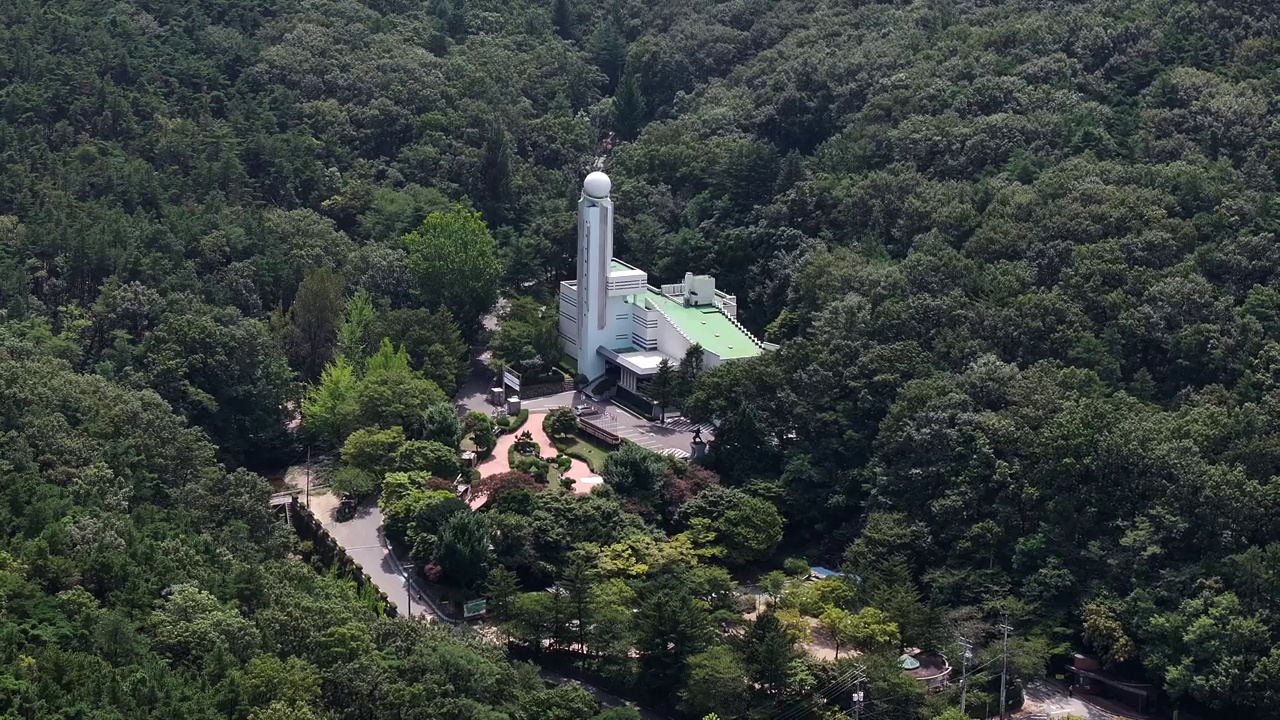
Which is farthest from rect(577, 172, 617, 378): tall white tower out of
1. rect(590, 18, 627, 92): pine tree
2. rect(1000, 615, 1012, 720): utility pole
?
rect(590, 18, 627, 92): pine tree

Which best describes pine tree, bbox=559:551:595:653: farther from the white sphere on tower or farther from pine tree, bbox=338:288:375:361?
the white sphere on tower

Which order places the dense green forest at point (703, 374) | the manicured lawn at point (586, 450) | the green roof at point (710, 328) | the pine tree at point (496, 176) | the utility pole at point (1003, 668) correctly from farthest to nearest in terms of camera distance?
the pine tree at point (496, 176) → the green roof at point (710, 328) → the manicured lawn at point (586, 450) → the utility pole at point (1003, 668) → the dense green forest at point (703, 374)

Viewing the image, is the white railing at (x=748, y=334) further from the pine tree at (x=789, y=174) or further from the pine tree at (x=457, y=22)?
the pine tree at (x=457, y=22)

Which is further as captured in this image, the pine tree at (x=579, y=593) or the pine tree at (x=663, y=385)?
the pine tree at (x=663, y=385)

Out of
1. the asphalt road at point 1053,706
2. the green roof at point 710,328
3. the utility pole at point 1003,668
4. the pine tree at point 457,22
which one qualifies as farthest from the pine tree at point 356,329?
the pine tree at point 457,22

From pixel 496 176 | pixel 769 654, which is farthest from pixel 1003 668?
pixel 496 176

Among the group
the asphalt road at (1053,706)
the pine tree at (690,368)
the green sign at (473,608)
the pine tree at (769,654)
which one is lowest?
the green sign at (473,608)

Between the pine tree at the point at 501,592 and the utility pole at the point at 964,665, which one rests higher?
the utility pole at the point at 964,665

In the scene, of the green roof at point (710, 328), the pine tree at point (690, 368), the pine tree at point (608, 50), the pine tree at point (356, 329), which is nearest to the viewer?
the pine tree at point (690, 368)
